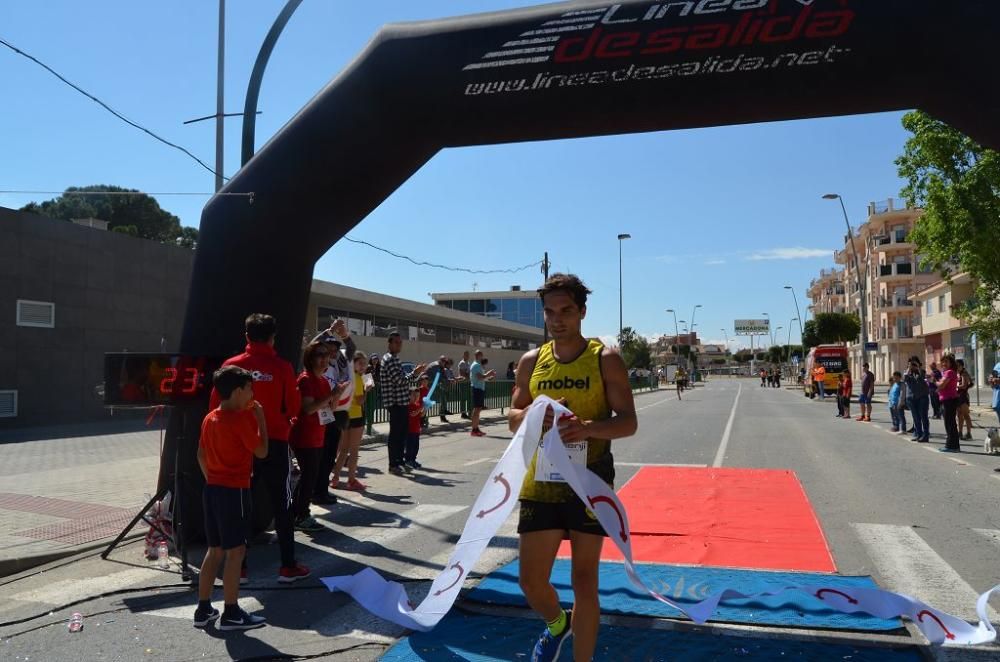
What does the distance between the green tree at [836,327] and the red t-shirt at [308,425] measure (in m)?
82.4

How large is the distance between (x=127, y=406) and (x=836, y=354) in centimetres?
4313

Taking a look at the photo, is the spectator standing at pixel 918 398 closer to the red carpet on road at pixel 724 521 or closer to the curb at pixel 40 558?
the red carpet on road at pixel 724 521

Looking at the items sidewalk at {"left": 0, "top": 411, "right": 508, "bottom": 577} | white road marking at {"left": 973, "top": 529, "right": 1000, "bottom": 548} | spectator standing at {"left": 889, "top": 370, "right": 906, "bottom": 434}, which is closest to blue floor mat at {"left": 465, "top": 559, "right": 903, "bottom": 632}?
white road marking at {"left": 973, "top": 529, "right": 1000, "bottom": 548}

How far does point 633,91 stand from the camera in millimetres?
5836

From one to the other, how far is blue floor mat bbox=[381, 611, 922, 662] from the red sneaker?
145 cm

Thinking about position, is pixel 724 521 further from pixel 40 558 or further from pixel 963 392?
pixel 963 392

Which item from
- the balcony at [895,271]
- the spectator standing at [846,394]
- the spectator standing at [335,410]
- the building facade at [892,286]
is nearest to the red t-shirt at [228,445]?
the spectator standing at [335,410]

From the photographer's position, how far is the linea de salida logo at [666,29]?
5426mm

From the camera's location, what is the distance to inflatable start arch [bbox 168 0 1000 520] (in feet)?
17.5

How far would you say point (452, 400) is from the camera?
22.7 m

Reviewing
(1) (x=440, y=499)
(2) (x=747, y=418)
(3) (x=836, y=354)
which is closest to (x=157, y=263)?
(1) (x=440, y=499)

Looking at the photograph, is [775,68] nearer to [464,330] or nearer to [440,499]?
[440,499]

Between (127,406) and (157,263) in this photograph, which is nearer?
(127,406)

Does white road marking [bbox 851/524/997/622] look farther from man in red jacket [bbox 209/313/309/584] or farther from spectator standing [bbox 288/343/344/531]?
spectator standing [bbox 288/343/344/531]
